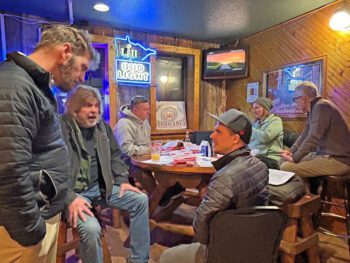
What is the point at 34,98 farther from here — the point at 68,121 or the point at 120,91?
the point at 120,91

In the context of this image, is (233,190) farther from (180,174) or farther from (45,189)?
(180,174)

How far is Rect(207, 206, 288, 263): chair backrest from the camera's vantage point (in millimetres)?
1129

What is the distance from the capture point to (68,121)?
1959 millimetres

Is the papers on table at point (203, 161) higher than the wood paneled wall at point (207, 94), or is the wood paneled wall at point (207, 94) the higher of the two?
the wood paneled wall at point (207, 94)

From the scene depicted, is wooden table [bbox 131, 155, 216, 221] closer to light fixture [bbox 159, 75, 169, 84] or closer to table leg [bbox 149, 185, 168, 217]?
table leg [bbox 149, 185, 168, 217]

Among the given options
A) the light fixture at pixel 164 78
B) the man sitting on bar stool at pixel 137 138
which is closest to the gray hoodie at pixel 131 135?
the man sitting on bar stool at pixel 137 138

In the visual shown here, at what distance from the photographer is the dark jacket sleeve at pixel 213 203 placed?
1.25m

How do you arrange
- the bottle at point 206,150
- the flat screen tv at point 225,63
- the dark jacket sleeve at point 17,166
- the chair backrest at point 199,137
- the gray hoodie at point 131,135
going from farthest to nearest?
the flat screen tv at point 225,63 → the chair backrest at point 199,137 → the gray hoodie at point 131,135 → the bottle at point 206,150 → the dark jacket sleeve at point 17,166

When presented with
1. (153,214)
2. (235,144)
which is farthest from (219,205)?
(153,214)

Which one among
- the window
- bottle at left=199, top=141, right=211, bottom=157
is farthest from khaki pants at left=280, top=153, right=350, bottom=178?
the window

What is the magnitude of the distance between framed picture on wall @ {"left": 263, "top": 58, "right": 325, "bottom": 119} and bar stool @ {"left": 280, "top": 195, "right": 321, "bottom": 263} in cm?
183

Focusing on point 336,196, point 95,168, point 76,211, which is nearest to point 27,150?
point 76,211

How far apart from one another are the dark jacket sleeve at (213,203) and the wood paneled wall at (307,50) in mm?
2403

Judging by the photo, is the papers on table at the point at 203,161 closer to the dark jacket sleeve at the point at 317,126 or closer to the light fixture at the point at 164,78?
the dark jacket sleeve at the point at 317,126
